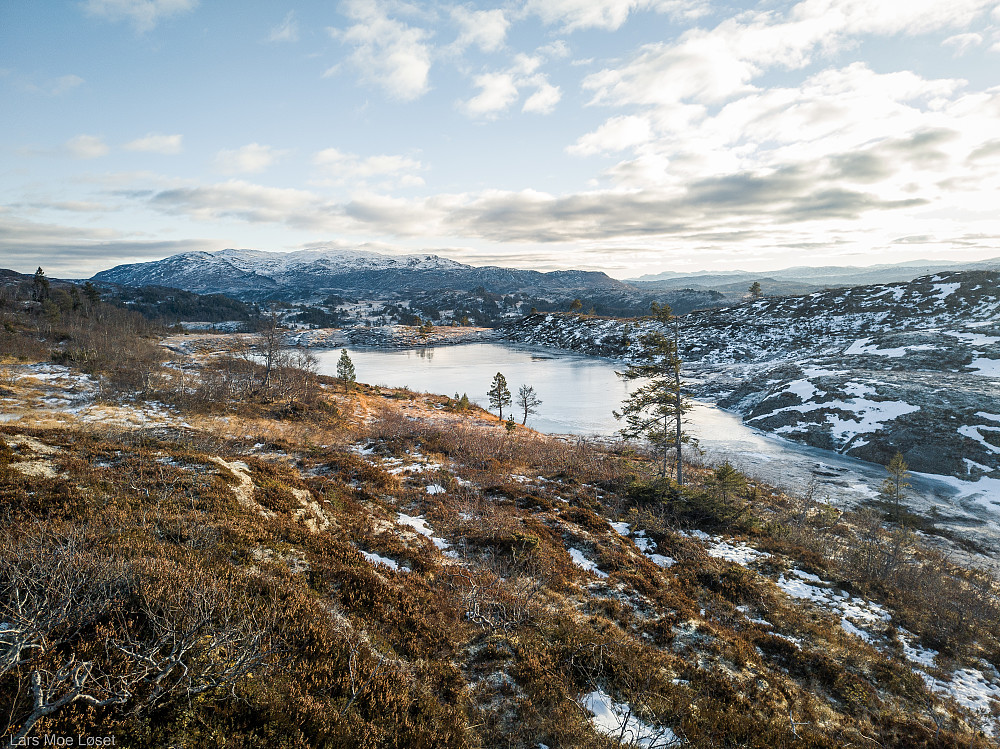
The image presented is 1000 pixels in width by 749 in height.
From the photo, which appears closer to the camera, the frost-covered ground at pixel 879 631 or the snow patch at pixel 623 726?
the snow patch at pixel 623 726

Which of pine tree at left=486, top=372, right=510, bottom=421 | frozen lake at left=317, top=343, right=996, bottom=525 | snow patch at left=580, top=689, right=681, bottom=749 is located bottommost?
frozen lake at left=317, top=343, right=996, bottom=525

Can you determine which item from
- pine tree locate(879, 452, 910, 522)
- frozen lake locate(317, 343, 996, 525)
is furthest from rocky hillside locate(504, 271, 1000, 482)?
pine tree locate(879, 452, 910, 522)

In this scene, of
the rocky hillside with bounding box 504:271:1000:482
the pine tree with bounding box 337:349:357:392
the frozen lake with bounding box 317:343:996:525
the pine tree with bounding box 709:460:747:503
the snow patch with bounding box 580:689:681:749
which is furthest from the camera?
the pine tree with bounding box 337:349:357:392

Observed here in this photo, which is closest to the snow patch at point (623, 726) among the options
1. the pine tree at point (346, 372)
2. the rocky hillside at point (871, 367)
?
the rocky hillside at point (871, 367)

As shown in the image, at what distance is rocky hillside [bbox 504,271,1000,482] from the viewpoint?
35.9m

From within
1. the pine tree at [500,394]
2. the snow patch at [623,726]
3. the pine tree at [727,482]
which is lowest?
the pine tree at [500,394]

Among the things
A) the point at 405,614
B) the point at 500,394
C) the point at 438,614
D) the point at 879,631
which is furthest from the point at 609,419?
the point at 405,614

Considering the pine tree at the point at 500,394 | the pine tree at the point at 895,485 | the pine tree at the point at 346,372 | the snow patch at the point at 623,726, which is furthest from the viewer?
the pine tree at the point at 500,394

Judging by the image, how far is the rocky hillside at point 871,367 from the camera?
3591cm

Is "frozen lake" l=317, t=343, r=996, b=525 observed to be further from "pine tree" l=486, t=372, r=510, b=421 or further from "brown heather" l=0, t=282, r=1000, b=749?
"brown heather" l=0, t=282, r=1000, b=749

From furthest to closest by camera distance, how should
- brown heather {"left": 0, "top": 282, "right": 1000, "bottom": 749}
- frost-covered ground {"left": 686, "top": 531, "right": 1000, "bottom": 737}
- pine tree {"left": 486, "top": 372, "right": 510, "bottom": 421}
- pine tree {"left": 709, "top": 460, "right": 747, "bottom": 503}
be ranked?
pine tree {"left": 486, "top": 372, "right": 510, "bottom": 421} → pine tree {"left": 709, "top": 460, "right": 747, "bottom": 503} → frost-covered ground {"left": 686, "top": 531, "right": 1000, "bottom": 737} → brown heather {"left": 0, "top": 282, "right": 1000, "bottom": 749}

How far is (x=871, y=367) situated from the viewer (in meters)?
55.6

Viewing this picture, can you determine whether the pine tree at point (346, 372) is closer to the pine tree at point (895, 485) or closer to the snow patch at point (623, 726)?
the snow patch at point (623, 726)

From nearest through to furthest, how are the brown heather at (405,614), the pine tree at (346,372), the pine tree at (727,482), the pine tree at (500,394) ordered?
the brown heather at (405,614) < the pine tree at (727,482) < the pine tree at (346,372) < the pine tree at (500,394)
